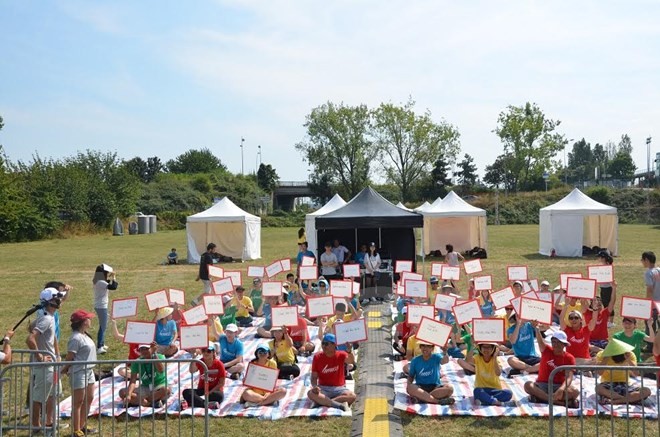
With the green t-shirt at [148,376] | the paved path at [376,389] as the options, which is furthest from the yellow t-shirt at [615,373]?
the green t-shirt at [148,376]

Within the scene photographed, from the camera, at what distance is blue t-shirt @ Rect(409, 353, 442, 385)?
786 centimetres

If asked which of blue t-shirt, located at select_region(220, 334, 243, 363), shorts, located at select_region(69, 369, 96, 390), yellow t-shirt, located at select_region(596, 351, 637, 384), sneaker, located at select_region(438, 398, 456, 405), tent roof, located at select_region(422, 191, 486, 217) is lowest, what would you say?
sneaker, located at select_region(438, 398, 456, 405)

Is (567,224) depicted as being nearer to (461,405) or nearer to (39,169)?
(461,405)

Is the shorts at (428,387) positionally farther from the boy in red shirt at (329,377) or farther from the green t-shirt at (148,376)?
the green t-shirt at (148,376)

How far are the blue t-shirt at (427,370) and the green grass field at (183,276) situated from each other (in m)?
0.68

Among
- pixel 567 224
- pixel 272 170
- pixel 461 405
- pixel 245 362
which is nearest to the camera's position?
pixel 461 405

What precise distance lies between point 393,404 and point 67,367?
3980 millimetres

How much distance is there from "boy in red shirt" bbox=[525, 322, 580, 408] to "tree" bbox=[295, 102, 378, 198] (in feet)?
215

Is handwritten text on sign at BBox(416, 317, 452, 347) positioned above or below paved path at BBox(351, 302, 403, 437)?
above

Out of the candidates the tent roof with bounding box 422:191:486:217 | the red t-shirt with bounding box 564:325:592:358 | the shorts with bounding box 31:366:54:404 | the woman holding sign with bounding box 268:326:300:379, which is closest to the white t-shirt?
the woman holding sign with bounding box 268:326:300:379

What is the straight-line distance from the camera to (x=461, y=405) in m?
7.67

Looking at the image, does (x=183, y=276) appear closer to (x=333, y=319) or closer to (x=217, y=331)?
(x=217, y=331)

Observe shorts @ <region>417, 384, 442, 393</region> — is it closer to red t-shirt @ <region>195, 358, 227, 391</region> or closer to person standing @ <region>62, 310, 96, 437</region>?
red t-shirt @ <region>195, 358, 227, 391</region>

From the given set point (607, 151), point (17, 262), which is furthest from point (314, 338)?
point (607, 151)
